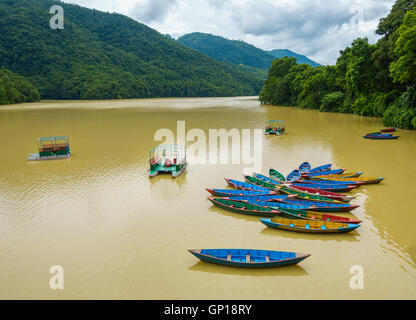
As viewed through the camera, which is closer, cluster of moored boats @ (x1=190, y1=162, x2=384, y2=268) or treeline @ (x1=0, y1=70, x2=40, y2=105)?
cluster of moored boats @ (x1=190, y1=162, x2=384, y2=268)

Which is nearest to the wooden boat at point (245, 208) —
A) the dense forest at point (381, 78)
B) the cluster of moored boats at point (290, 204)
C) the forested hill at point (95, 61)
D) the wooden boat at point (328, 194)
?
the cluster of moored boats at point (290, 204)

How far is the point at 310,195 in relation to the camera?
16.8 m

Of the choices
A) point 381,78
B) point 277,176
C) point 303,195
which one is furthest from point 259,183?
point 381,78

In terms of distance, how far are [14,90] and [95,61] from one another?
5644 cm

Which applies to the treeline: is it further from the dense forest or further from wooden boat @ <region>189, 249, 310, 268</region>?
wooden boat @ <region>189, 249, 310, 268</region>

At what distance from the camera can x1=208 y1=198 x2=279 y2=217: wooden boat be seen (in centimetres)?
1515

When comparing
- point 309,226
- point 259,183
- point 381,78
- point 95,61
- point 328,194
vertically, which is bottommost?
point 309,226

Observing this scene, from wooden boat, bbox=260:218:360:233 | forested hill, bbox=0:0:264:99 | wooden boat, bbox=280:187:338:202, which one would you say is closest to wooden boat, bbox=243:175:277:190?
wooden boat, bbox=280:187:338:202

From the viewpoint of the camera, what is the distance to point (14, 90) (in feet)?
332

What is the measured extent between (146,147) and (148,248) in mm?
20724

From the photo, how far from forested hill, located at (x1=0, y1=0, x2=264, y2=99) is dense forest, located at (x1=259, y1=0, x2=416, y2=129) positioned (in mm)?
90913

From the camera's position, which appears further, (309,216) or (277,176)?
(277,176)

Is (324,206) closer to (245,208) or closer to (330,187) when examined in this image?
(330,187)

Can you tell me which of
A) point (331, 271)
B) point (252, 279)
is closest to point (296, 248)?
point (331, 271)
